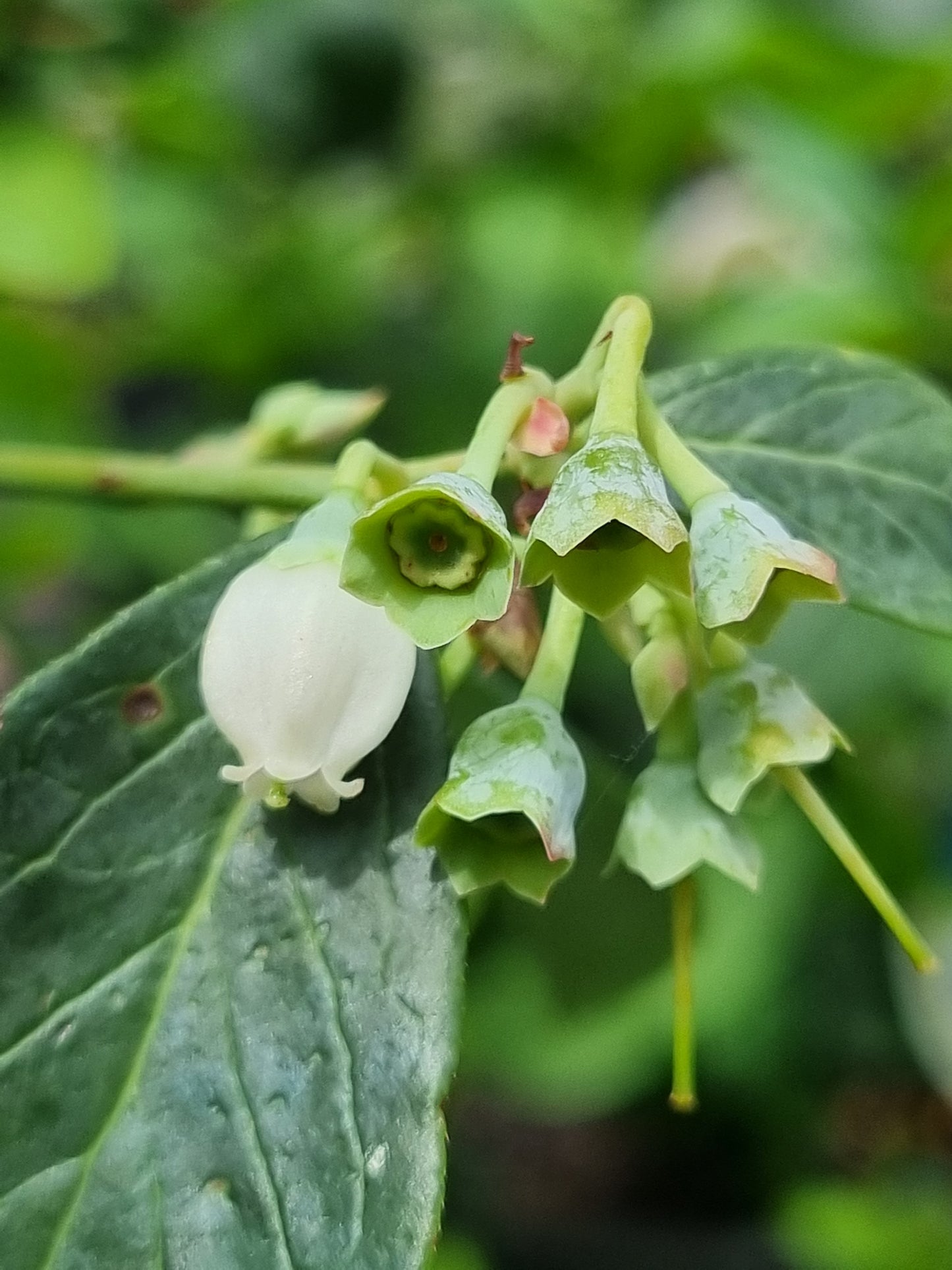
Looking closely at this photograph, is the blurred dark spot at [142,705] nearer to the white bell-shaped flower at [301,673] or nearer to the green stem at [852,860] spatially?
the white bell-shaped flower at [301,673]

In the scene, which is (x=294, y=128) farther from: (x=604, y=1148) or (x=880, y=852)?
(x=604, y=1148)

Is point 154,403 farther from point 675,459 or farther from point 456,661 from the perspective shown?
point 675,459

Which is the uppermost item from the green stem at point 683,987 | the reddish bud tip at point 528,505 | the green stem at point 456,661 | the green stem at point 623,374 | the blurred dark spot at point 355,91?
the green stem at point 623,374

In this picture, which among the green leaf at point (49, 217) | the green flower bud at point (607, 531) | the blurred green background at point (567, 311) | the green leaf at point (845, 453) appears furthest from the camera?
the blurred green background at point (567, 311)

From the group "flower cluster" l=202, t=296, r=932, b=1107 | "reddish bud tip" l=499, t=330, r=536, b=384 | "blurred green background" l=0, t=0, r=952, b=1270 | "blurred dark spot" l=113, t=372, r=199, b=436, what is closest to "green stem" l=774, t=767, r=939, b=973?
"flower cluster" l=202, t=296, r=932, b=1107

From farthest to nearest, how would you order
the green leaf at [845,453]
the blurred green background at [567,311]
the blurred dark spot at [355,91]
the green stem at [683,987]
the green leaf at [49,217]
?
the blurred dark spot at [355,91]
the blurred green background at [567,311]
the green leaf at [49,217]
the green leaf at [845,453]
the green stem at [683,987]

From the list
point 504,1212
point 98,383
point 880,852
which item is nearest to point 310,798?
point 880,852

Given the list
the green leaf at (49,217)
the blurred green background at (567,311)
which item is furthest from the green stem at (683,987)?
the green leaf at (49,217)

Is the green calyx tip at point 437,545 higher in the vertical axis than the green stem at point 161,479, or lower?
higher

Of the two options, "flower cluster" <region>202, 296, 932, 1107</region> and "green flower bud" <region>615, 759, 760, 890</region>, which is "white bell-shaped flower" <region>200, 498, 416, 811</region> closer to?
"flower cluster" <region>202, 296, 932, 1107</region>
